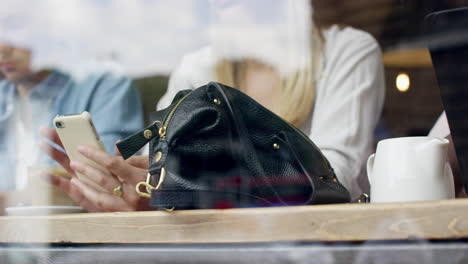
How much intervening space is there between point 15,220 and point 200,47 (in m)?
0.68

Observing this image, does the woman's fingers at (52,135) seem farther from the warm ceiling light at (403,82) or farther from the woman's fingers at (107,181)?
the warm ceiling light at (403,82)

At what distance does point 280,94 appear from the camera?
0.98m

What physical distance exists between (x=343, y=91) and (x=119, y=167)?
0.56 metres

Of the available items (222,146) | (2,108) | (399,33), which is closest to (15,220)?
(222,146)

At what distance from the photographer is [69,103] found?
105 centimetres

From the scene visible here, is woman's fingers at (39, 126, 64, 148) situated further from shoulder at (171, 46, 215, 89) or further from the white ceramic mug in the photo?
the white ceramic mug

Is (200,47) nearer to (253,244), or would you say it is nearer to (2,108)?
(2,108)

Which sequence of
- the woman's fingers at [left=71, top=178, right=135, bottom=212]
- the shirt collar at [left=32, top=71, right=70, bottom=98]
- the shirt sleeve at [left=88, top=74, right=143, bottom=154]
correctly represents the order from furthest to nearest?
the shirt collar at [left=32, top=71, right=70, bottom=98], the shirt sleeve at [left=88, top=74, right=143, bottom=154], the woman's fingers at [left=71, top=178, right=135, bottom=212]

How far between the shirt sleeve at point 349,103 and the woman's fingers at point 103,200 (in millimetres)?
382

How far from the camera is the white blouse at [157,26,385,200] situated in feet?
2.95

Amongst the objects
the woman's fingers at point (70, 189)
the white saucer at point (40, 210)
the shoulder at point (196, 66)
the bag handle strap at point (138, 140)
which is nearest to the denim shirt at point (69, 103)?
the shoulder at point (196, 66)

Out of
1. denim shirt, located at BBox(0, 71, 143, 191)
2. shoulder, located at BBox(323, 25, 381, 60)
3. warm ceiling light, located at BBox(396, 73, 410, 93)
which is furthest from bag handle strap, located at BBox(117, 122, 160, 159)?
warm ceiling light, located at BBox(396, 73, 410, 93)

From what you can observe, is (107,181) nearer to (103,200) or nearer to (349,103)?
(103,200)

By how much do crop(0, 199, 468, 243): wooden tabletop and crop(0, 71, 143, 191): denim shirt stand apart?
18.7 inches
